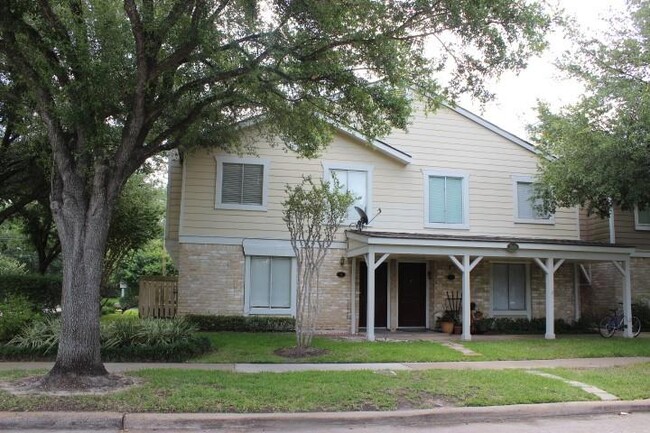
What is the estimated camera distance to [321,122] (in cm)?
1270

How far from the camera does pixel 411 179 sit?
Answer: 18656 millimetres

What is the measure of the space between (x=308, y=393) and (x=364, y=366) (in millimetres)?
3318

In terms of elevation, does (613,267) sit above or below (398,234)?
below

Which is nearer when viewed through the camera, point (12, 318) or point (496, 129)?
point (12, 318)

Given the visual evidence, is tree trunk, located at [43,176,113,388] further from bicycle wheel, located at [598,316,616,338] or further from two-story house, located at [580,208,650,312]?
two-story house, located at [580,208,650,312]

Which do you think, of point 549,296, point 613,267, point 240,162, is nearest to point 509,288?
point 549,296

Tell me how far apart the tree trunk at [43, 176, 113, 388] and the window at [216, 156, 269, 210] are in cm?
794

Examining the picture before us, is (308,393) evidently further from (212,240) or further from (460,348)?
(212,240)

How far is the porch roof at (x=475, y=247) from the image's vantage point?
1569 cm

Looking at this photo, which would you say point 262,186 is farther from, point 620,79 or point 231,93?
point 620,79

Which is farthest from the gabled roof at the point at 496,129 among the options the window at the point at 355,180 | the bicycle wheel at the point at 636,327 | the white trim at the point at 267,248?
the white trim at the point at 267,248

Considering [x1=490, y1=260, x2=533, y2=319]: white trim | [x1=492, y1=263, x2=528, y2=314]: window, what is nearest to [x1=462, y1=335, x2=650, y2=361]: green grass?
[x1=490, y1=260, x2=533, y2=319]: white trim

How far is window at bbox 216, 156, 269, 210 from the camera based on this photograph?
1730 cm

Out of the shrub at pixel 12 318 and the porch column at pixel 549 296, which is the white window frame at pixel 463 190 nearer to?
the porch column at pixel 549 296
